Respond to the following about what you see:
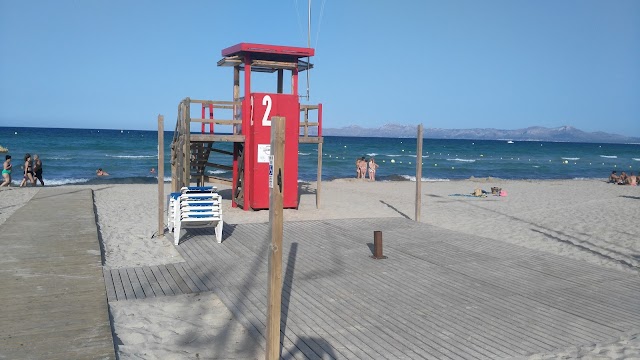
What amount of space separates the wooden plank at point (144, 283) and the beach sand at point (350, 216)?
0.98 feet

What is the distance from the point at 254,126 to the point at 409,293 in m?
7.76

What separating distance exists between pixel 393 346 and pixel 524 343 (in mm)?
1338

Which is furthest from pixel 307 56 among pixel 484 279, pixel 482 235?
pixel 484 279

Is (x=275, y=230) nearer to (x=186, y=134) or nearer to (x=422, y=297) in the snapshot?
(x=422, y=297)

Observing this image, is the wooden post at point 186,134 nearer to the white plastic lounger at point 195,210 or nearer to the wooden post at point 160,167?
the wooden post at point 160,167

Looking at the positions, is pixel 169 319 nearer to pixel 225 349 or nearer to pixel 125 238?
pixel 225 349

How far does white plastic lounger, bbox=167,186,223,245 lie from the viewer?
395 inches

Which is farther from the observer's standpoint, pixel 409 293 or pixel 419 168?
pixel 419 168

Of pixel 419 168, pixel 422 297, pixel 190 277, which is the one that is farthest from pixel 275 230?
pixel 419 168

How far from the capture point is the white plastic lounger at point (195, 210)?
1004 cm

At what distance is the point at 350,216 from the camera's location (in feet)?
48.5

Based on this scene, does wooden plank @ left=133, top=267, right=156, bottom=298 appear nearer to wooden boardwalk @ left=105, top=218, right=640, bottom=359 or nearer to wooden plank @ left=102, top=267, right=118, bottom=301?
wooden boardwalk @ left=105, top=218, right=640, bottom=359

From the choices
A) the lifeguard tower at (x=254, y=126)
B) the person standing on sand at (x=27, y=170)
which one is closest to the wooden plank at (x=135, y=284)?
the lifeguard tower at (x=254, y=126)

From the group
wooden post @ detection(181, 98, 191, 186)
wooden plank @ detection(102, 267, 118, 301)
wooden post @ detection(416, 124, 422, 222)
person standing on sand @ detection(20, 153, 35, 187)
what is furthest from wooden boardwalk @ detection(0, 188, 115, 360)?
person standing on sand @ detection(20, 153, 35, 187)
